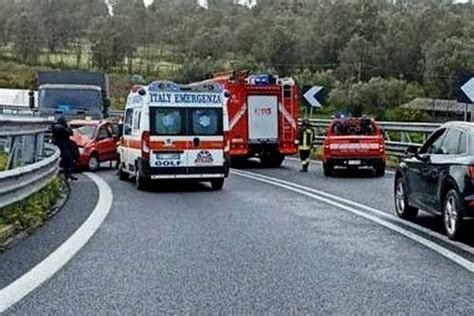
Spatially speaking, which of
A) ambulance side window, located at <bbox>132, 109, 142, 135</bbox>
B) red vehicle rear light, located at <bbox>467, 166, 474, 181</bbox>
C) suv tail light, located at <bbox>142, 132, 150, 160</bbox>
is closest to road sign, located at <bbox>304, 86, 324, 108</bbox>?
ambulance side window, located at <bbox>132, 109, 142, 135</bbox>

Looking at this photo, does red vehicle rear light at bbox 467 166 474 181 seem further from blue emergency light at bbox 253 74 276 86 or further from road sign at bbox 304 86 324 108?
road sign at bbox 304 86 324 108

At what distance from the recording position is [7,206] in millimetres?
11789

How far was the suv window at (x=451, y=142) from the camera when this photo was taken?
39.3 feet

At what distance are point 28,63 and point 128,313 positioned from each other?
99.7 metres

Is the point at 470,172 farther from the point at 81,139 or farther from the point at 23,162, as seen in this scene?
the point at 81,139

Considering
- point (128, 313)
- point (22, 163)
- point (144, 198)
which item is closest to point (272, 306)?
point (128, 313)

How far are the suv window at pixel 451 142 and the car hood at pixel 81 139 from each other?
Answer: 15899mm

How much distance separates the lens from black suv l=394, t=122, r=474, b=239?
1108cm

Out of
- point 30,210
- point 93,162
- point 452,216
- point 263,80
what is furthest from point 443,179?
point 263,80

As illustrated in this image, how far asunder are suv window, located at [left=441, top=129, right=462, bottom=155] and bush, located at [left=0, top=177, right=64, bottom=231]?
5.72 metres

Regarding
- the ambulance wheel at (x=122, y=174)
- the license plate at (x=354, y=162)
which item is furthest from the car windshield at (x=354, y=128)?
the ambulance wheel at (x=122, y=174)

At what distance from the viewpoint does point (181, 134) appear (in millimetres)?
19812

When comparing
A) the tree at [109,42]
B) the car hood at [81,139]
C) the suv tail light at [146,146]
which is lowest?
the car hood at [81,139]

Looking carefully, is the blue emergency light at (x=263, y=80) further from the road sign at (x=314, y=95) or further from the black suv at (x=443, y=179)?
the black suv at (x=443, y=179)
